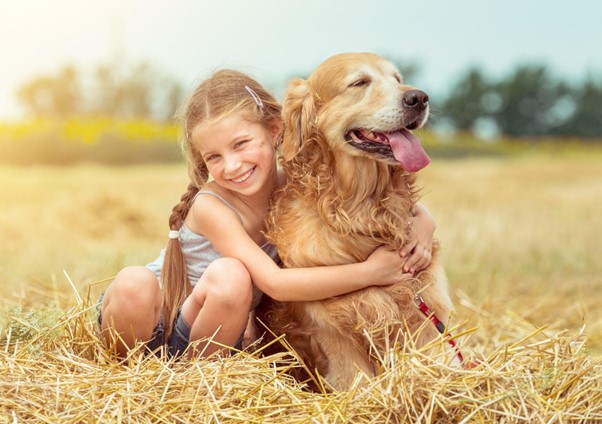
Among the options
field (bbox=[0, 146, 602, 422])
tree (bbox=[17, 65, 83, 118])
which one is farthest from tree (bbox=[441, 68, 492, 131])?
tree (bbox=[17, 65, 83, 118])

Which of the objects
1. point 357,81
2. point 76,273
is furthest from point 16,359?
point 76,273

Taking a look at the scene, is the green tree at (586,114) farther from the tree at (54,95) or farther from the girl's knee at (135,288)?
the girl's knee at (135,288)

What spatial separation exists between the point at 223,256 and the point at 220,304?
25 centimetres

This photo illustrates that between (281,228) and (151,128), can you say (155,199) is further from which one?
(151,128)

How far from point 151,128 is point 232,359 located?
16306 mm

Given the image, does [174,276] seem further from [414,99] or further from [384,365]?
[414,99]

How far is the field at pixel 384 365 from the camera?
2.52 meters

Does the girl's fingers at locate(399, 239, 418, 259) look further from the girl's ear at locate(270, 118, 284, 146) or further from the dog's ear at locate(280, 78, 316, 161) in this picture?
the girl's ear at locate(270, 118, 284, 146)

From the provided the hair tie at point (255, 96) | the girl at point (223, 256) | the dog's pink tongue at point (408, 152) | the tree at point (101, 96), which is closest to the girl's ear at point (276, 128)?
the girl at point (223, 256)

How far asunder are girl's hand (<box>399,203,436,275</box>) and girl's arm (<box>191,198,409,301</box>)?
1.6 inches

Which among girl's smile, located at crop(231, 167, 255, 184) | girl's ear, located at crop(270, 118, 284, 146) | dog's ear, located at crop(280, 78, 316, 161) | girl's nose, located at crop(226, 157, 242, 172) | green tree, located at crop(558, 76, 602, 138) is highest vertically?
dog's ear, located at crop(280, 78, 316, 161)

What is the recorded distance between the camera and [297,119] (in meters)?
2.96

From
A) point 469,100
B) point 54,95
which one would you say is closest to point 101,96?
point 54,95

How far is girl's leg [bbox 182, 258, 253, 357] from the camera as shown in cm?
292
